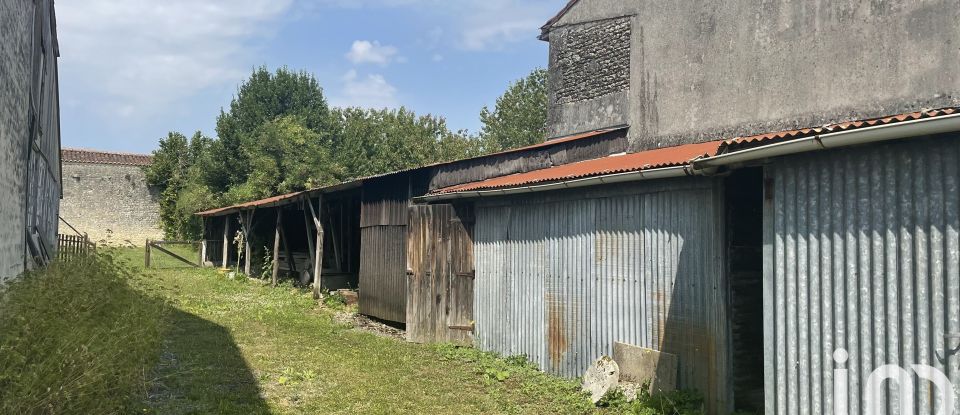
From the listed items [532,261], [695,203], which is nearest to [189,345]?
[532,261]

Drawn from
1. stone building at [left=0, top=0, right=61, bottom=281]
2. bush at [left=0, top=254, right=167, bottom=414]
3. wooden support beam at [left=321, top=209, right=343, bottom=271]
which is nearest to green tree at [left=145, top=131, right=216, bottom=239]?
wooden support beam at [left=321, top=209, right=343, bottom=271]

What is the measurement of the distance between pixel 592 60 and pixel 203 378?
10.6 metres

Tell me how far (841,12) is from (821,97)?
1.28 meters

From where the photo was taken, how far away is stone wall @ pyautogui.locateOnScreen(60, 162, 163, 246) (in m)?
30.0

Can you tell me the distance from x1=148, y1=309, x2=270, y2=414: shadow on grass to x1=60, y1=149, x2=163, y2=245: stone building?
22.5 m

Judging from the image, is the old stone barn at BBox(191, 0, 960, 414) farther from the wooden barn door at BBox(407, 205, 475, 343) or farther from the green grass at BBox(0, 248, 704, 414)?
the green grass at BBox(0, 248, 704, 414)

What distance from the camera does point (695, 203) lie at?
6.46m

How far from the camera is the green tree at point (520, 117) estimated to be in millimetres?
44844

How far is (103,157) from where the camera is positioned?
104 feet

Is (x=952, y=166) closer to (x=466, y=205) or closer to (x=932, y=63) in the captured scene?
(x=932, y=63)

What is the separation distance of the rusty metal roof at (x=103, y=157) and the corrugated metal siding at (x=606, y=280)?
27.6m

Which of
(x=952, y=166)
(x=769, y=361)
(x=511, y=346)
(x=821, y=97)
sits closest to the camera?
(x=952, y=166)

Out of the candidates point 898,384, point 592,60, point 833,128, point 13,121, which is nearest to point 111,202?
point 592,60

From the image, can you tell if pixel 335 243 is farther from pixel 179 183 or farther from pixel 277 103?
pixel 277 103
